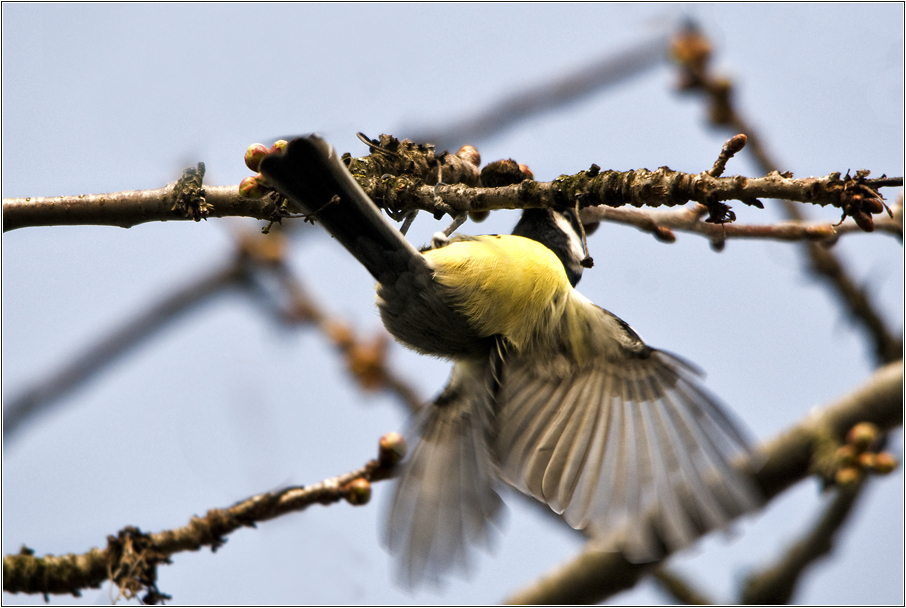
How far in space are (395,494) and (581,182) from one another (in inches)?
56.6

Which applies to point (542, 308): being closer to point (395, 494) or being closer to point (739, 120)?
point (395, 494)

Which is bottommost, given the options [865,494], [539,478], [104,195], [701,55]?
[865,494]

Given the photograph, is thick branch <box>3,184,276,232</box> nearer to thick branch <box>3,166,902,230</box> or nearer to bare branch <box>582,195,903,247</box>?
thick branch <box>3,166,902,230</box>

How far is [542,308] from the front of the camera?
9.52 feet

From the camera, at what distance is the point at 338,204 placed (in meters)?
2.40

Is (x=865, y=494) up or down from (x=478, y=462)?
down

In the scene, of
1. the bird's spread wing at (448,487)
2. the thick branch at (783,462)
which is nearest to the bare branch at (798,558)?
the thick branch at (783,462)

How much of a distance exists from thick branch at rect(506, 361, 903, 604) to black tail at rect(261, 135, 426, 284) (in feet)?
5.54

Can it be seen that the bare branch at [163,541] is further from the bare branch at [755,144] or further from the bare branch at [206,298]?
the bare branch at [755,144]

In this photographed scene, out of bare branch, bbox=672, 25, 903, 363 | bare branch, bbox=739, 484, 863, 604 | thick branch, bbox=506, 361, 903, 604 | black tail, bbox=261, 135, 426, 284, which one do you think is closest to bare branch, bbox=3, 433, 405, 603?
black tail, bbox=261, 135, 426, 284

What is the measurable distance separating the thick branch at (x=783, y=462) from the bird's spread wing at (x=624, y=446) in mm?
673

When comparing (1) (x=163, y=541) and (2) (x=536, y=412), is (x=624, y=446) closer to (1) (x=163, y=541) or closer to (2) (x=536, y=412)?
(2) (x=536, y=412)

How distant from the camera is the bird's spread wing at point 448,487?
288cm

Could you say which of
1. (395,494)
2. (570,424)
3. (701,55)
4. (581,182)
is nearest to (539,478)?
(570,424)
